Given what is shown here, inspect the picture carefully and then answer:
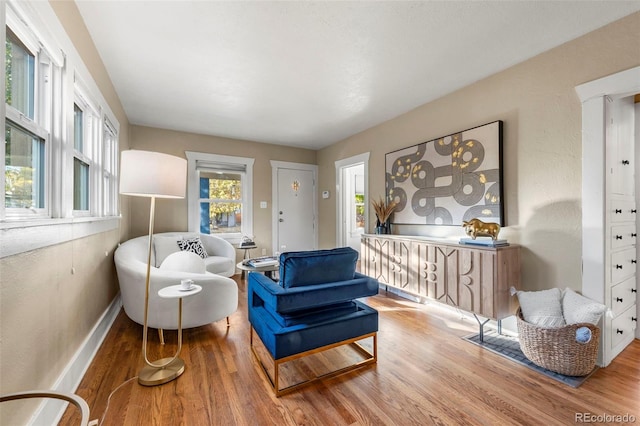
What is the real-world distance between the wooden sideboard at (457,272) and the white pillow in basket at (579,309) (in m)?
0.39

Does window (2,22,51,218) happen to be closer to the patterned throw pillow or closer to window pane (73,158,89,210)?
window pane (73,158,89,210)

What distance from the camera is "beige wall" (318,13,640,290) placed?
78.7 inches

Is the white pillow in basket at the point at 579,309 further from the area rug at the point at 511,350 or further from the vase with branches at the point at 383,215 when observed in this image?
the vase with branches at the point at 383,215

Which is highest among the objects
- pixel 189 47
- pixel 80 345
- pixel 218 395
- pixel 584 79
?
pixel 189 47

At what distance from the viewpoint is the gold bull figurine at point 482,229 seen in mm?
2381

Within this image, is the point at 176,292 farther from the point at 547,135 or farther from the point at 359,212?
the point at 359,212

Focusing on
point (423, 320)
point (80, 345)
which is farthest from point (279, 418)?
point (423, 320)

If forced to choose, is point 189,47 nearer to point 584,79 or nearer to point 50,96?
point 50,96

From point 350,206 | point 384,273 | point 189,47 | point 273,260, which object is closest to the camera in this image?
point 189,47

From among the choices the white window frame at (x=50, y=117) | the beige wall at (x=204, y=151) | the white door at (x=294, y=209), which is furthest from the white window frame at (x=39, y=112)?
the white door at (x=294, y=209)

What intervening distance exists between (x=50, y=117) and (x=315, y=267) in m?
1.81

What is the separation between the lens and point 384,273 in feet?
11.3

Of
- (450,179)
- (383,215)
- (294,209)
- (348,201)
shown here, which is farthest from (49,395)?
(294,209)

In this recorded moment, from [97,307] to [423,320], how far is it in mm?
3055
